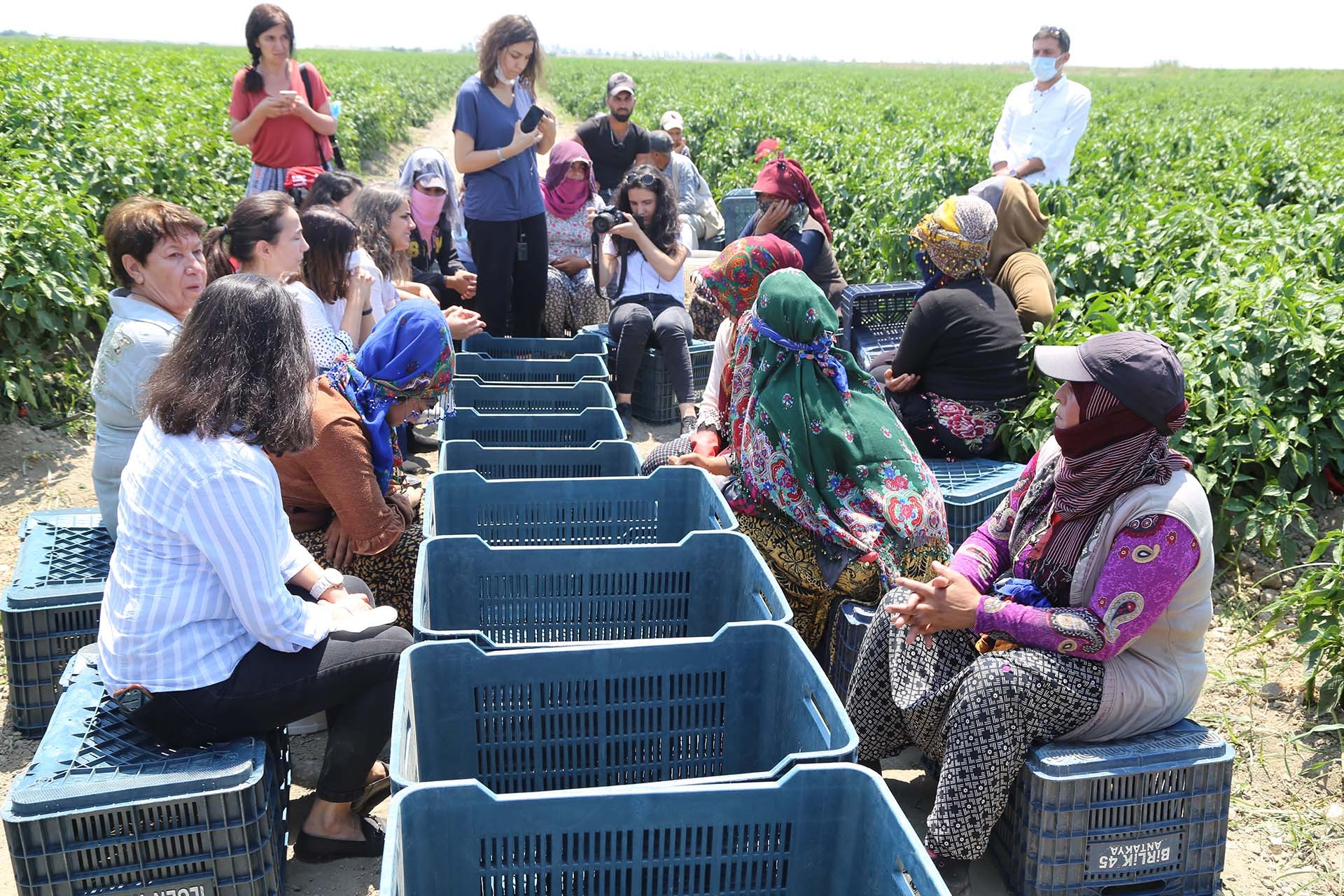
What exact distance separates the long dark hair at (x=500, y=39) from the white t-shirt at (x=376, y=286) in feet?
4.74

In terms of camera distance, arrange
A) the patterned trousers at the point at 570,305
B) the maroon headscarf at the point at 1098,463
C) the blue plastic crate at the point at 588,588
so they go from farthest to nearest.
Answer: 1. the patterned trousers at the point at 570,305
2. the blue plastic crate at the point at 588,588
3. the maroon headscarf at the point at 1098,463

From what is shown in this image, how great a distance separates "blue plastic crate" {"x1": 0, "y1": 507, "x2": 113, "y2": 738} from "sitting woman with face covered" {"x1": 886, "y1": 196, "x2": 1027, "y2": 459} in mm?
3200

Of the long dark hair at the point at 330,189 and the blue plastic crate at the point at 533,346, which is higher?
the long dark hair at the point at 330,189

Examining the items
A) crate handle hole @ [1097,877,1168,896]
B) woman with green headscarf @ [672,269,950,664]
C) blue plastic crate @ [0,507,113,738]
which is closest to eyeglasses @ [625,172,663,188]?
woman with green headscarf @ [672,269,950,664]

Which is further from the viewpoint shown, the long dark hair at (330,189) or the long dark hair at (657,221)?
the long dark hair at (657,221)

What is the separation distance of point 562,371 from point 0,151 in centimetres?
410

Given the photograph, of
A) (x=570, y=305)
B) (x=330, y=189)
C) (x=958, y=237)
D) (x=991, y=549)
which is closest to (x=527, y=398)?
(x=330, y=189)

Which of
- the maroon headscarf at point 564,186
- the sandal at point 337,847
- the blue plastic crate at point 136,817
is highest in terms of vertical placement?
the maroon headscarf at point 564,186

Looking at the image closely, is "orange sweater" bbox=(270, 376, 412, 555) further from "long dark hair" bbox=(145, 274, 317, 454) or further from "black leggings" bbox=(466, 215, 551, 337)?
"black leggings" bbox=(466, 215, 551, 337)

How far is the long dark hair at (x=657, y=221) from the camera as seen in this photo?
666 centimetres

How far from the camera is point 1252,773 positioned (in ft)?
11.0

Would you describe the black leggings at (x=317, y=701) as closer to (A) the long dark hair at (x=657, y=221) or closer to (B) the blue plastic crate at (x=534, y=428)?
(B) the blue plastic crate at (x=534, y=428)

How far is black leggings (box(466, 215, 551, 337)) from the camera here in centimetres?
639

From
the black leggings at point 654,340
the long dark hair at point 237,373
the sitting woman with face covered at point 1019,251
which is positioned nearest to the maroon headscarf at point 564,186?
the black leggings at point 654,340
